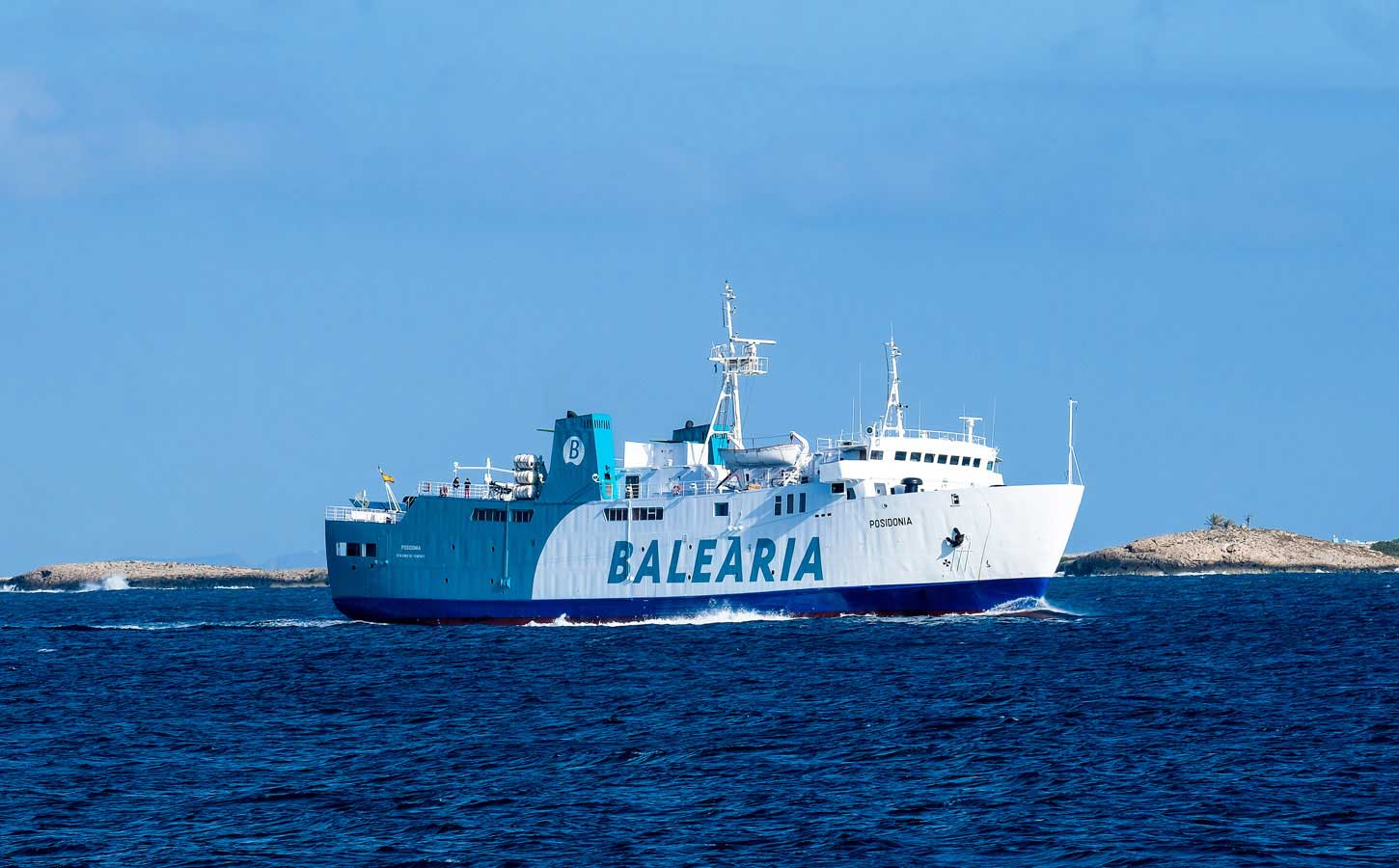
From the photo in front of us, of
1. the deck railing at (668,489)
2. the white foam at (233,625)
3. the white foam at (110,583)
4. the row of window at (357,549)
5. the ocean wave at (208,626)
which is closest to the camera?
the deck railing at (668,489)

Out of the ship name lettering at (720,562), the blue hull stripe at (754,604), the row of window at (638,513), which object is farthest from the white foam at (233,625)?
the ship name lettering at (720,562)

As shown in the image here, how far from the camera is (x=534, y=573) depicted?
5731 cm

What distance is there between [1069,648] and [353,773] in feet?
76.8

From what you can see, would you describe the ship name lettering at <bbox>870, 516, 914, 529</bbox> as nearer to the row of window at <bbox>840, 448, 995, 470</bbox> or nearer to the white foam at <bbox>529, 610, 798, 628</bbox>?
the row of window at <bbox>840, 448, 995, 470</bbox>

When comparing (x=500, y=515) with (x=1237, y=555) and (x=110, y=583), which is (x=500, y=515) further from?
(x=110, y=583)

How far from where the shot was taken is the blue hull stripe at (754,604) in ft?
165

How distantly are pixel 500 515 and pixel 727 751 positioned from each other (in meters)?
32.1

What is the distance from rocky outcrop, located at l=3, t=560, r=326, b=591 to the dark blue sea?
13525 centimetres

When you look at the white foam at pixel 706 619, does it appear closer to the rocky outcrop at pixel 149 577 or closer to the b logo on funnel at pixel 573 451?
the b logo on funnel at pixel 573 451

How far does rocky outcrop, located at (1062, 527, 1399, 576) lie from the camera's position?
133 m

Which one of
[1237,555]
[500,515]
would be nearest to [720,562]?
[500,515]

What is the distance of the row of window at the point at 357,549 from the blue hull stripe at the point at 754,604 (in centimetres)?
190

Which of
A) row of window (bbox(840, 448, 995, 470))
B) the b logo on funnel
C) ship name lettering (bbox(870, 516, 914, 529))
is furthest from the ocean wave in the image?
ship name lettering (bbox(870, 516, 914, 529))

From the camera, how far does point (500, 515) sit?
2296 inches
